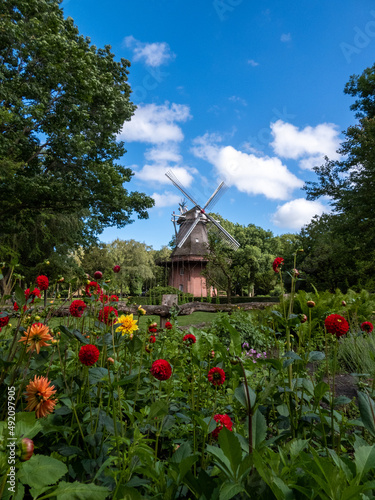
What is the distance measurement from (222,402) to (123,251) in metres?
36.2

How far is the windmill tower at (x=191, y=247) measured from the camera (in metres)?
29.3

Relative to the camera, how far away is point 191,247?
3039 centimetres

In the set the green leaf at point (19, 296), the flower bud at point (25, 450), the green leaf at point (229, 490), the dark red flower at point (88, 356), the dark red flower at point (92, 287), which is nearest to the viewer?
the flower bud at point (25, 450)

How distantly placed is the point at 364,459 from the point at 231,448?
42 cm

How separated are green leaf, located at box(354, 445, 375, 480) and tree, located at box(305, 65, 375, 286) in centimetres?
1482

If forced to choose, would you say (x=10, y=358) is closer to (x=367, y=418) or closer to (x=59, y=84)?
(x=367, y=418)

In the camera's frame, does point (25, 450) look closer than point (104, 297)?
Yes

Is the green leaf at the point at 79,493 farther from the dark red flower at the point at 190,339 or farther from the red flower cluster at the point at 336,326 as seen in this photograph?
the red flower cluster at the point at 336,326

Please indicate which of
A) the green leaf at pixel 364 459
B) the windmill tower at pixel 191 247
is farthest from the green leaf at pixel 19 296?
the windmill tower at pixel 191 247

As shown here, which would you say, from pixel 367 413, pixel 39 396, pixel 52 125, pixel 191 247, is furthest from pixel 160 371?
pixel 191 247

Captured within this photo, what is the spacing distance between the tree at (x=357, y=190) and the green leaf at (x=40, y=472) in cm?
1534

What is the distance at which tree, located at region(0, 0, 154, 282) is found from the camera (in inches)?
457

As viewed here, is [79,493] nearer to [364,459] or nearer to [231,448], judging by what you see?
[231,448]

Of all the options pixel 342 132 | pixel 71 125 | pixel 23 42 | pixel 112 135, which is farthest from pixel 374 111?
pixel 23 42
